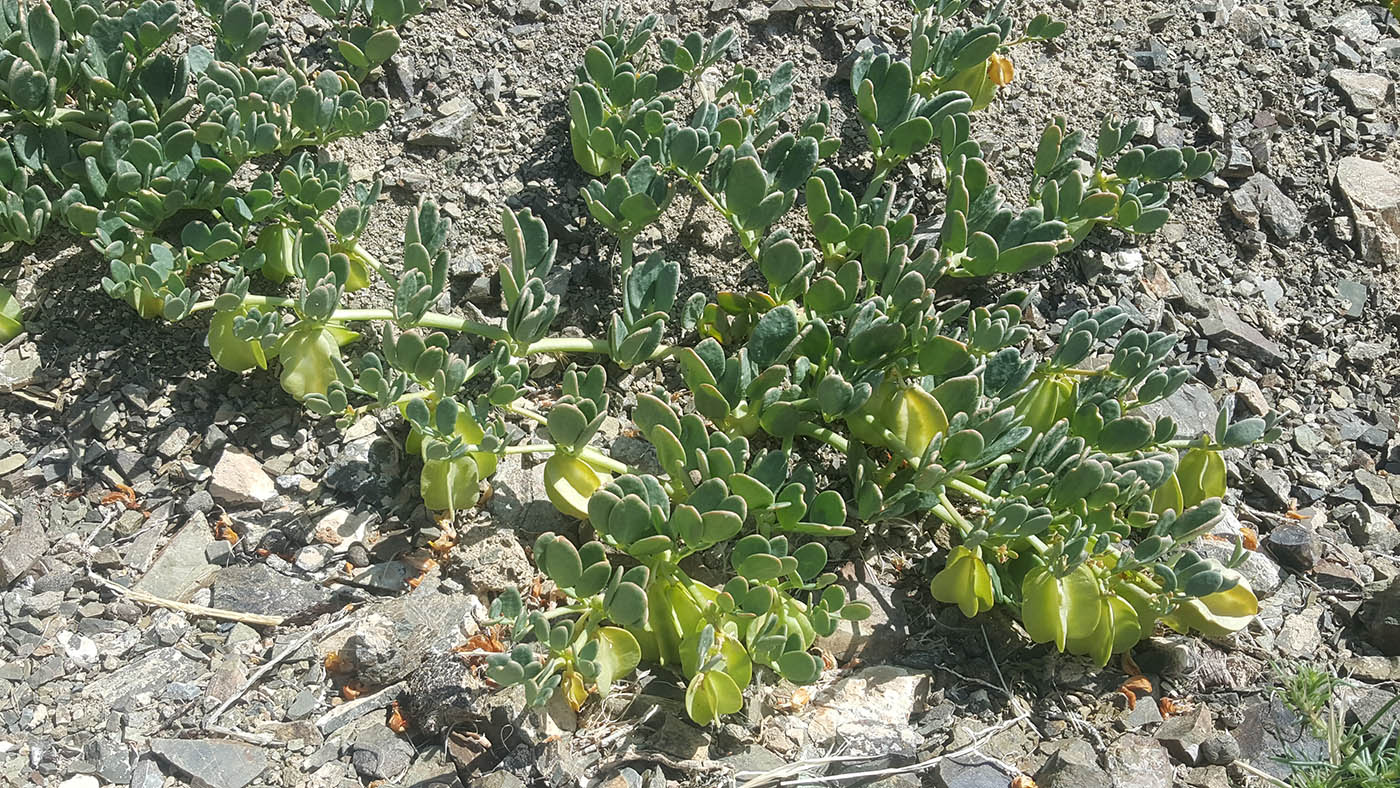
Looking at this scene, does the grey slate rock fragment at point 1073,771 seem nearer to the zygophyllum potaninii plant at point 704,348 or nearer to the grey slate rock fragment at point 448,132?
the zygophyllum potaninii plant at point 704,348

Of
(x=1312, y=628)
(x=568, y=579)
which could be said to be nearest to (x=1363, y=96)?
(x=1312, y=628)

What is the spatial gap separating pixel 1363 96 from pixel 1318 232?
62 centimetres

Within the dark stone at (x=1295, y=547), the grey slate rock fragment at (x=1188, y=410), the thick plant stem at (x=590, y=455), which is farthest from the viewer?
the grey slate rock fragment at (x=1188, y=410)

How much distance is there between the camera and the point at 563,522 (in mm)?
2742

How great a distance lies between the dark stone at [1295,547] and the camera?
114 inches

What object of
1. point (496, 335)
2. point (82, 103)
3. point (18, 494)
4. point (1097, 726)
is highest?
point (82, 103)

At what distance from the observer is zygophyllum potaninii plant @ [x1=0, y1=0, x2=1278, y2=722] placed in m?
2.39

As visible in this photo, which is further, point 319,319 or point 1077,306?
point 1077,306

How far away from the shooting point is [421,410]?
2479mm

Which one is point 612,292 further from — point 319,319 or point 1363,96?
point 1363,96

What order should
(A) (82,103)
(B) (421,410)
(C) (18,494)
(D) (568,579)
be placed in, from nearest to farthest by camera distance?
(D) (568,579) → (B) (421,410) → (C) (18,494) → (A) (82,103)

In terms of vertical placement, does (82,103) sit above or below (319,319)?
above

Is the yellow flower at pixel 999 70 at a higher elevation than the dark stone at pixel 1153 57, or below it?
higher

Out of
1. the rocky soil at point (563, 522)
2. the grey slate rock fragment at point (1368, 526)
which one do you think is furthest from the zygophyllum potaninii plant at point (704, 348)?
the grey slate rock fragment at point (1368, 526)
